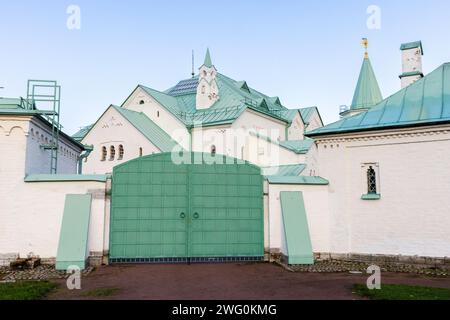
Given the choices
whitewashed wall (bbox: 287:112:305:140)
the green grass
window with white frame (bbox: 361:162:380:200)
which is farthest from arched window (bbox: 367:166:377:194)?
whitewashed wall (bbox: 287:112:305:140)

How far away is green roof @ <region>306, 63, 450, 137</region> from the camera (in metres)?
13.0

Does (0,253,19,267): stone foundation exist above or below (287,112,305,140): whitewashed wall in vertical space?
below

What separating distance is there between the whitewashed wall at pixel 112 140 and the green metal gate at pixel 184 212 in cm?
1533

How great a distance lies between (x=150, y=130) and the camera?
1204 inches

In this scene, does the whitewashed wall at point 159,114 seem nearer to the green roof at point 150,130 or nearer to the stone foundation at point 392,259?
the green roof at point 150,130

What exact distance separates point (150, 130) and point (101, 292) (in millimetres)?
→ 22305

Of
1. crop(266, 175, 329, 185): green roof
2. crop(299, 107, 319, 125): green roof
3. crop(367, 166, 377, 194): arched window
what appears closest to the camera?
crop(367, 166, 377, 194): arched window

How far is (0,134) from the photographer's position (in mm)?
12891

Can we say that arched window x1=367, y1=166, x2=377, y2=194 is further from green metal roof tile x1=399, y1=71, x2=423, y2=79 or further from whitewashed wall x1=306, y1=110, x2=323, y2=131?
whitewashed wall x1=306, y1=110, x2=323, y2=131

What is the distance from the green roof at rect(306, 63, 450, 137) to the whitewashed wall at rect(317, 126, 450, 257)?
0.95 ft
